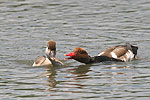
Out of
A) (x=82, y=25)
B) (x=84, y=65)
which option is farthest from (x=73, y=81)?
(x=82, y=25)

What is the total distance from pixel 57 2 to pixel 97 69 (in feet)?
40.3

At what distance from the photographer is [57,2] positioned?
26.5m

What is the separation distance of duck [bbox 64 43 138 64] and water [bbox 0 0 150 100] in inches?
13.6

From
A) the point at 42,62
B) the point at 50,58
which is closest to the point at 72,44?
the point at 42,62

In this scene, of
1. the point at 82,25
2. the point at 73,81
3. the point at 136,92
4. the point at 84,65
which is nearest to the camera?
the point at 136,92

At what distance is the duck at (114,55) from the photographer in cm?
1562

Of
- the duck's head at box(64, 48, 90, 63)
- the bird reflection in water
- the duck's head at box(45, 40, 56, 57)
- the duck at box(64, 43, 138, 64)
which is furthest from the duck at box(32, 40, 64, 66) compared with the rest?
the duck at box(64, 43, 138, 64)

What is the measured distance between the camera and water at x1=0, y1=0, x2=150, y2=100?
11.6m

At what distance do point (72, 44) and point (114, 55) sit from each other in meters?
2.45

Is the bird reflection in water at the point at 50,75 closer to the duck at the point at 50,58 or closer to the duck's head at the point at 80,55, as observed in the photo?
the duck at the point at 50,58

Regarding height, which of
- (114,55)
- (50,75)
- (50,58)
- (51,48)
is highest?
(51,48)

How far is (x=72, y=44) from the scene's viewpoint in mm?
18422

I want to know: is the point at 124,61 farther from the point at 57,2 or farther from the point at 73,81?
the point at 57,2

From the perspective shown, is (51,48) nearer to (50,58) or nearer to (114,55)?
(50,58)
